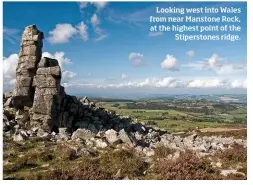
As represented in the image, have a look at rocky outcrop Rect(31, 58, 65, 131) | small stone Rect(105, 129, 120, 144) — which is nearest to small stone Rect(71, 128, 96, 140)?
small stone Rect(105, 129, 120, 144)

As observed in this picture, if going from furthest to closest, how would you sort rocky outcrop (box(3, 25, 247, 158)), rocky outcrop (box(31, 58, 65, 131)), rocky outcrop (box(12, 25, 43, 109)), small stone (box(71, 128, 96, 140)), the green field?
the green field < rocky outcrop (box(12, 25, 43, 109)) < rocky outcrop (box(31, 58, 65, 131)) < rocky outcrop (box(3, 25, 247, 158)) < small stone (box(71, 128, 96, 140))

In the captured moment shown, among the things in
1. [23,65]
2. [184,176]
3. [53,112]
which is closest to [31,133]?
[53,112]

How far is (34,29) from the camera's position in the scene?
100 ft

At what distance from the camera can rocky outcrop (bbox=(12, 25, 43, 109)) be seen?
99.0 ft

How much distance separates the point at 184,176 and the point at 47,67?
16443 millimetres

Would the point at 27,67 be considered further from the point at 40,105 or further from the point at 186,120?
the point at 186,120

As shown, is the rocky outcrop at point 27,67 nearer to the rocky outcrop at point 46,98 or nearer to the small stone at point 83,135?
the rocky outcrop at point 46,98

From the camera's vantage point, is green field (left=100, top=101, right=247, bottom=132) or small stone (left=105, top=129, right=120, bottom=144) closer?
small stone (left=105, top=129, right=120, bottom=144)

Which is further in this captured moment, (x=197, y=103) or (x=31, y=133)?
(x=197, y=103)

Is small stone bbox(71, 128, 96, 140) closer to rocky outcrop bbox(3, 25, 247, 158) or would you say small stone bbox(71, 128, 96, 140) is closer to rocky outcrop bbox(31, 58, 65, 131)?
rocky outcrop bbox(3, 25, 247, 158)

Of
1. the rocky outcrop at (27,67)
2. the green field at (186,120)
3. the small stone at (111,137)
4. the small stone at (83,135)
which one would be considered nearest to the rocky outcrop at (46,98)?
the rocky outcrop at (27,67)
